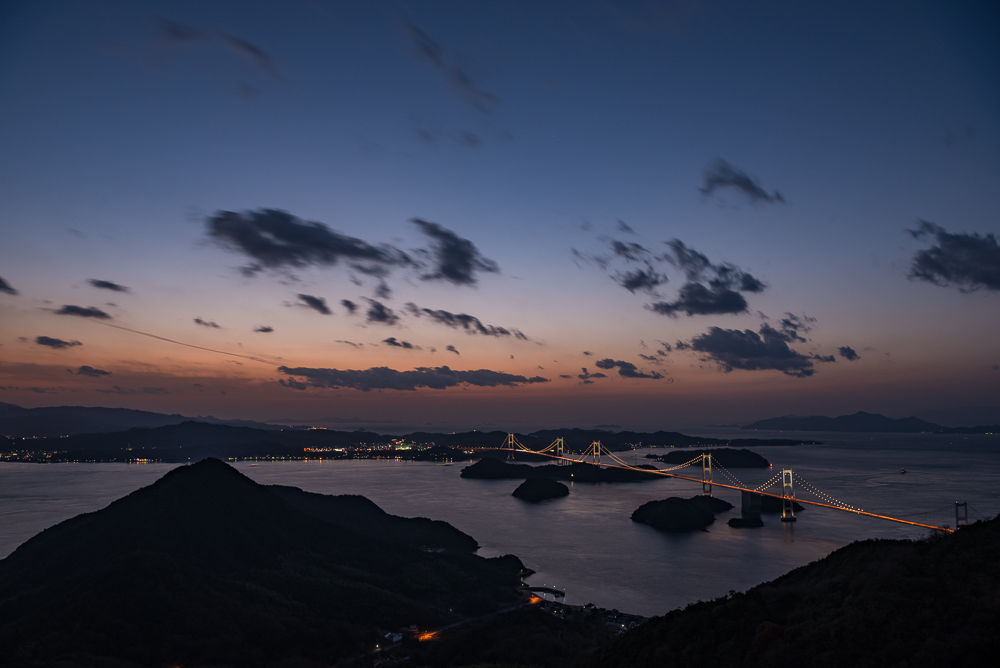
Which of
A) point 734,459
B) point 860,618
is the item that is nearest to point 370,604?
point 860,618

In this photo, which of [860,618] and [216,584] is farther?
[216,584]

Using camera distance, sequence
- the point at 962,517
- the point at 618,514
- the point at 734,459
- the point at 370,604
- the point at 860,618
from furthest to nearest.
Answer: the point at 734,459
the point at 618,514
the point at 962,517
the point at 370,604
the point at 860,618

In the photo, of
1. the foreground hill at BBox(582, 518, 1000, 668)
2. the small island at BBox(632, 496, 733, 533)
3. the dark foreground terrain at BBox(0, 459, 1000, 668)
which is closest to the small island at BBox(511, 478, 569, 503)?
the small island at BBox(632, 496, 733, 533)

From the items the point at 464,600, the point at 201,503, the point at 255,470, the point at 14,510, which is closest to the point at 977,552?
the point at 464,600

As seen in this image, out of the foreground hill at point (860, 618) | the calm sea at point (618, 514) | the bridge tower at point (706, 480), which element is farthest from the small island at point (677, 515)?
the foreground hill at point (860, 618)

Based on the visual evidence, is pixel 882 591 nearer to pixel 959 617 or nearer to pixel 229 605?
pixel 959 617

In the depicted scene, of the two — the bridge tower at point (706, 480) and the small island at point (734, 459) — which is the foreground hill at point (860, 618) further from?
the small island at point (734, 459)

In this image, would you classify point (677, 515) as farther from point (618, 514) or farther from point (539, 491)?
point (539, 491)
